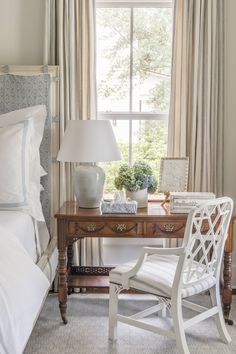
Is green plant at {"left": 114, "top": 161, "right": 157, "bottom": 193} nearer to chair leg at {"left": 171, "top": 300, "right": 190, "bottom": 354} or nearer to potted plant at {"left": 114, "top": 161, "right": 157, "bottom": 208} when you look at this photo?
potted plant at {"left": 114, "top": 161, "right": 157, "bottom": 208}

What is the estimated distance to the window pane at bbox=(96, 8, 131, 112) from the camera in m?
3.76

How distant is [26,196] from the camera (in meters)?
3.04

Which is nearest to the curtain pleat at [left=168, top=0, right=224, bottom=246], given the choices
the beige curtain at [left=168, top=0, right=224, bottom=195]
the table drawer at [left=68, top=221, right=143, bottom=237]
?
the beige curtain at [left=168, top=0, right=224, bottom=195]

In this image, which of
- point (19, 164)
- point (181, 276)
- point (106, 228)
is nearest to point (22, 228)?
point (19, 164)

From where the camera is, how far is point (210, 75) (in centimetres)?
359

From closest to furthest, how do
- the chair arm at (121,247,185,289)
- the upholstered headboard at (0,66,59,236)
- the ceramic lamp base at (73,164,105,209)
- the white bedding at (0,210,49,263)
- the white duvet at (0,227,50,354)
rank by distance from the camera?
the white duvet at (0,227,50,354) → the chair arm at (121,247,185,289) → the white bedding at (0,210,49,263) → the ceramic lamp base at (73,164,105,209) → the upholstered headboard at (0,66,59,236)

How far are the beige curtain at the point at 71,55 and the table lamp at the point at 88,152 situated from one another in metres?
0.43

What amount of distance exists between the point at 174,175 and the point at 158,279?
0.98 meters

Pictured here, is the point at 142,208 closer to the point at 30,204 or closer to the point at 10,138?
the point at 30,204

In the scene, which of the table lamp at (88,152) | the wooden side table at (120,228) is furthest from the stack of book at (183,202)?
the table lamp at (88,152)

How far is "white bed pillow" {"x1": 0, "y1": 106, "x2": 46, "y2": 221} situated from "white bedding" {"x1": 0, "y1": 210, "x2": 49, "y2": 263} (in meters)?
0.06

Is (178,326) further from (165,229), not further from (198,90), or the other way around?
(198,90)

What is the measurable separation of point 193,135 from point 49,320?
1.66 metres

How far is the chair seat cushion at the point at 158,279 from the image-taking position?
263 cm
